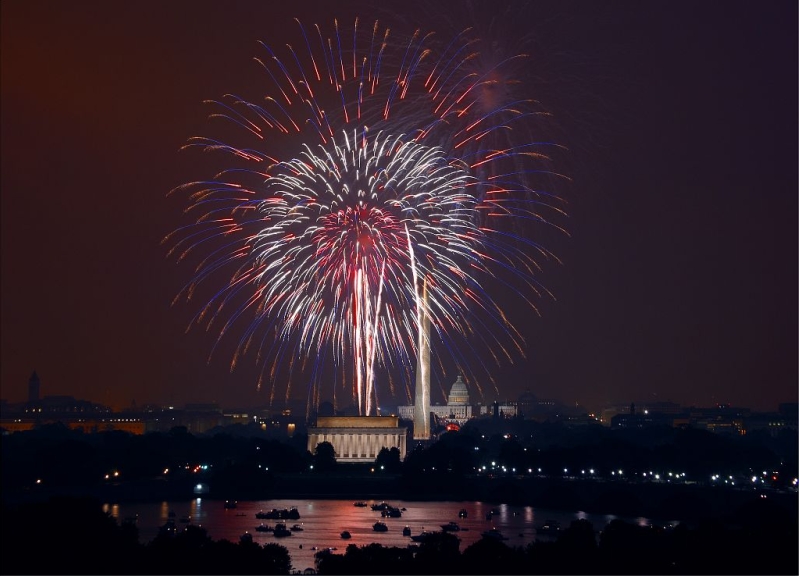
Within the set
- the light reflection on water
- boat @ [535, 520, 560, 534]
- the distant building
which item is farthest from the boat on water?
the distant building

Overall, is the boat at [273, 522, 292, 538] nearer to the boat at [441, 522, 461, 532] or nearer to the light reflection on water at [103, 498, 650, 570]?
the light reflection on water at [103, 498, 650, 570]

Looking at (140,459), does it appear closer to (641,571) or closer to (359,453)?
(359,453)

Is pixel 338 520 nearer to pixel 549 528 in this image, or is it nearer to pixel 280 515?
pixel 280 515

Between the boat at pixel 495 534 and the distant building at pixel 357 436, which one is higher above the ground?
the distant building at pixel 357 436

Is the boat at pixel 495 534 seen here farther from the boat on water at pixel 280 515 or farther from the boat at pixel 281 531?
the boat on water at pixel 280 515

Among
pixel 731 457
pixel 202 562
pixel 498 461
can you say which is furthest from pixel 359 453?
pixel 202 562

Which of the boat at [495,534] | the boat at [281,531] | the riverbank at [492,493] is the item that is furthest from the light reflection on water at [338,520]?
the riverbank at [492,493]

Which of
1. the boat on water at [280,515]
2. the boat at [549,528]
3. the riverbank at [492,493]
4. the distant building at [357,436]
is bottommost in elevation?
the boat at [549,528]

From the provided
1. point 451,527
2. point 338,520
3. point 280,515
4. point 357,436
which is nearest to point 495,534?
point 451,527
